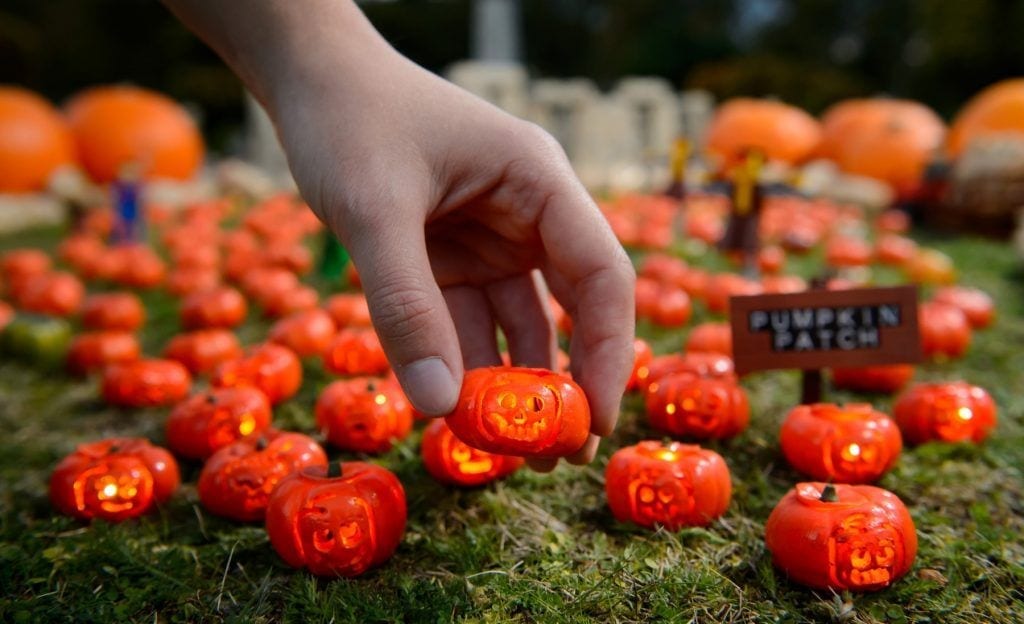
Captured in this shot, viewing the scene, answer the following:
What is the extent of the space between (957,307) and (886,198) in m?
6.51

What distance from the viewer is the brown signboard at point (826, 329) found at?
9.69 ft

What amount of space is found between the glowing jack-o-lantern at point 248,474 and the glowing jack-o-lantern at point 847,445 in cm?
151

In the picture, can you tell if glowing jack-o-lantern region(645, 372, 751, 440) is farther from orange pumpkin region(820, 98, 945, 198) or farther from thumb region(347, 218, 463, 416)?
orange pumpkin region(820, 98, 945, 198)

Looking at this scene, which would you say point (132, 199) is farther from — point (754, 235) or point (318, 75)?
point (318, 75)

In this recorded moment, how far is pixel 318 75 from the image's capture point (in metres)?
1.99

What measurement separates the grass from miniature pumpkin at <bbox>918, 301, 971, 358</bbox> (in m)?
0.92

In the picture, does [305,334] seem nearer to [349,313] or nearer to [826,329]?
[349,313]

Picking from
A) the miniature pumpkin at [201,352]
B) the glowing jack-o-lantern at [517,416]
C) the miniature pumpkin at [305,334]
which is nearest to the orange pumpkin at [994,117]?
the miniature pumpkin at [305,334]

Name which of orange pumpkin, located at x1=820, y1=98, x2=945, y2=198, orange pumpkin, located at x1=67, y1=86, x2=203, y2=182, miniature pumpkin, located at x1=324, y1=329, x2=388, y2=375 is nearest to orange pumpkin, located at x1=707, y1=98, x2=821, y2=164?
orange pumpkin, located at x1=820, y1=98, x2=945, y2=198

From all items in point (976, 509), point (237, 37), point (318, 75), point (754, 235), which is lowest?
point (976, 509)

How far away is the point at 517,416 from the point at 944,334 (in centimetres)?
287

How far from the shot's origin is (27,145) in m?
9.34

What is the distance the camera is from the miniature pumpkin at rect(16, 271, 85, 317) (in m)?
5.00

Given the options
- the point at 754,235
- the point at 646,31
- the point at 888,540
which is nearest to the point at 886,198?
the point at 754,235
